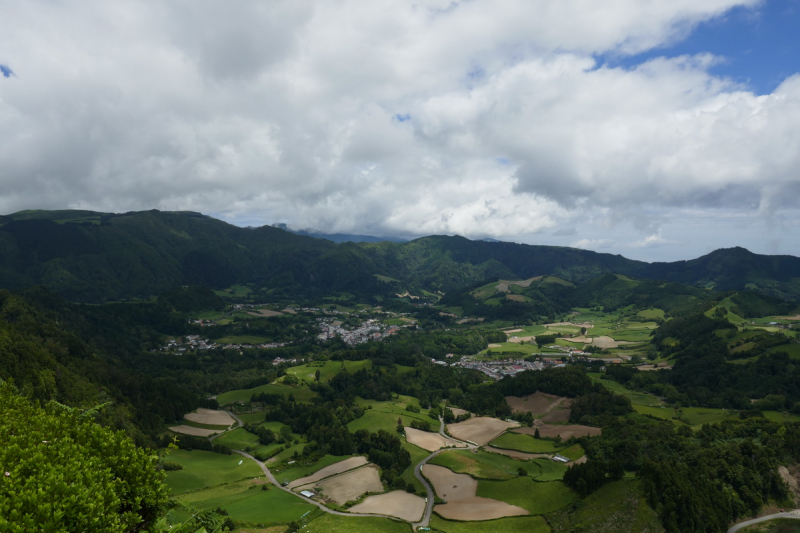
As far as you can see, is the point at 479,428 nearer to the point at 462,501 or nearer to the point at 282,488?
the point at 462,501

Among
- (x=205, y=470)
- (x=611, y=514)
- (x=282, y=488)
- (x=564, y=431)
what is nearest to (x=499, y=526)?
(x=611, y=514)

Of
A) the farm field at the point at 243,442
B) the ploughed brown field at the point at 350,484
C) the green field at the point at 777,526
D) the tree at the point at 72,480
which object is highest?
the tree at the point at 72,480

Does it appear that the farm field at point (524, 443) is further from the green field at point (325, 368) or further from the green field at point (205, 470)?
the green field at point (325, 368)

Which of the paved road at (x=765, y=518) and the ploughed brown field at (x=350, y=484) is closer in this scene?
the paved road at (x=765, y=518)

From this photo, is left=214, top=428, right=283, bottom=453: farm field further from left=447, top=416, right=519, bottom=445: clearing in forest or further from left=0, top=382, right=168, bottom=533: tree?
left=0, top=382, right=168, bottom=533: tree

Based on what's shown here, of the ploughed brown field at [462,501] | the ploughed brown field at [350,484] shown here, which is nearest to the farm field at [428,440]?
the ploughed brown field at [462,501]

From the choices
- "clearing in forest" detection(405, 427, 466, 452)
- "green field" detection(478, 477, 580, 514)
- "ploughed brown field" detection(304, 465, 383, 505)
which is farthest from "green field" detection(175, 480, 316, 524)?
"clearing in forest" detection(405, 427, 466, 452)
